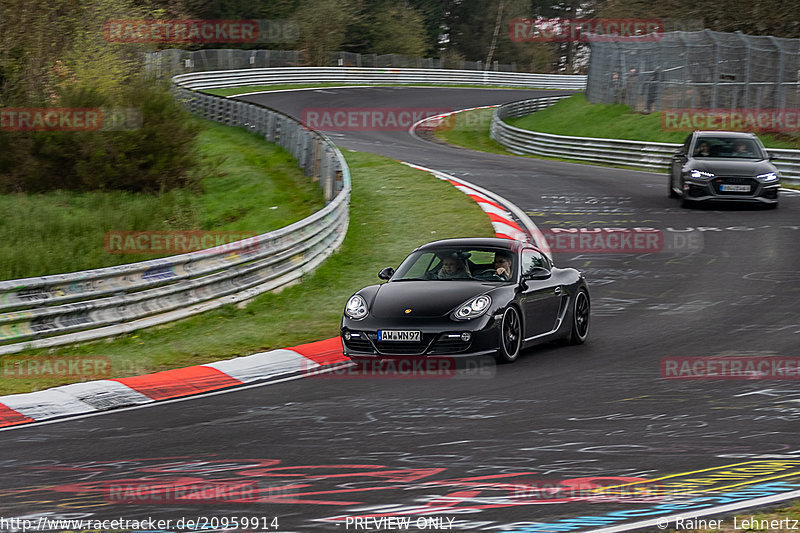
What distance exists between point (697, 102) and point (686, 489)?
30899 mm

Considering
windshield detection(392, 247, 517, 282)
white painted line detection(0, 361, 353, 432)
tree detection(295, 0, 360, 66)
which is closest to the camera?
white painted line detection(0, 361, 353, 432)

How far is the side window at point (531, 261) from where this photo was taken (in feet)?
36.3

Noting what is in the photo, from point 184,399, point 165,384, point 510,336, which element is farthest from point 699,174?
point 184,399

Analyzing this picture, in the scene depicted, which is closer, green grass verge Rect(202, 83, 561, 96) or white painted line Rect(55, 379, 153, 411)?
white painted line Rect(55, 379, 153, 411)

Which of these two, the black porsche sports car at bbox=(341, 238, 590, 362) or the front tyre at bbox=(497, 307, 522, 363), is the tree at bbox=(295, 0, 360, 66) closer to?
the black porsche sports car at bbox=(341, 238, 590, 362)

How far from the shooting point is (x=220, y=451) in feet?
23.4

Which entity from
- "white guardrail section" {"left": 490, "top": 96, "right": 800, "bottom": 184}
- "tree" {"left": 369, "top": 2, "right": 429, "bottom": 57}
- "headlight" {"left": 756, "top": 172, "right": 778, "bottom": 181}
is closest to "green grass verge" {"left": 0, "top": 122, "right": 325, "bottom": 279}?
"headlight" {"left": 756, "top": 172, "right": 778, "bottom": 181}

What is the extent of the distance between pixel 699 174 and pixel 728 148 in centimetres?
98

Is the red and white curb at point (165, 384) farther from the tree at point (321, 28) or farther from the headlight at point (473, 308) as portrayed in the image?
the tree at point (321, 28)

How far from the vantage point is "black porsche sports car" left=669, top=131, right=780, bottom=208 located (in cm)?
2122

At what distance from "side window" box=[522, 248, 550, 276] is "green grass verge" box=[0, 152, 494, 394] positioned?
8.38ft

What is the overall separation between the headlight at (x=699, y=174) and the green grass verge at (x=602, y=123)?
9.86m

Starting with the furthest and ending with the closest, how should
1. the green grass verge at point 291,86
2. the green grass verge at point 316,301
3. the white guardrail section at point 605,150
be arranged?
the green grass verge at point 291,86 < the white guardrail section at point 605,150 < the green grass verge at point 316,301

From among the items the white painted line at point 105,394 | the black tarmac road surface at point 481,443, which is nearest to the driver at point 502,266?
the black tarmac road surface at point 481,443
